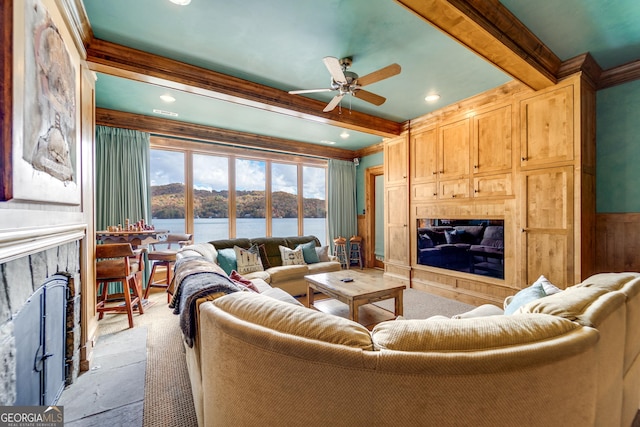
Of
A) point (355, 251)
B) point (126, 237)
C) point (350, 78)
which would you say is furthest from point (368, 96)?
point (355, 251)

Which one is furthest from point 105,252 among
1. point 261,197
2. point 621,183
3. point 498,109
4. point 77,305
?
point 621,183

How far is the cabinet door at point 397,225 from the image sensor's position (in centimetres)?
428

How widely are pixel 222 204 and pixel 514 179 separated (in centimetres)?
445

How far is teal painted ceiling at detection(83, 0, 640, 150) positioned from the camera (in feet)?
6.03

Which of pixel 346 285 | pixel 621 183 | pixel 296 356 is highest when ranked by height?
pixel 621 183

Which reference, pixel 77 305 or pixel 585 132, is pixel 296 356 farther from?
pixel 585 132

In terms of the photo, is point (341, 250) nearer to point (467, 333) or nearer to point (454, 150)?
point (454, 150)

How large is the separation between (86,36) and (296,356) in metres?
2.82

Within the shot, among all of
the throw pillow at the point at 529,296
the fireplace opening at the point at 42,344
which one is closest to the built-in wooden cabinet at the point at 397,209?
the throw pillow at the point at 529,296

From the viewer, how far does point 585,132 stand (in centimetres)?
258

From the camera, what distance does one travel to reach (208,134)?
4422 mm

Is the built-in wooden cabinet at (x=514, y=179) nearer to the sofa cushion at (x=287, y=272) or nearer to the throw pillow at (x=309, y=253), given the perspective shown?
the throw pillow at (x=309, y=253)

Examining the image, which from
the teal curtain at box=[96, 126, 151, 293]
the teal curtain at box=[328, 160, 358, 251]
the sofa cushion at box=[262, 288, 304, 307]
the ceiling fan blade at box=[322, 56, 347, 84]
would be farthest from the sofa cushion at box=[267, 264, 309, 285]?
the ceiling fan blade at box=[322, 56, 347, 84]

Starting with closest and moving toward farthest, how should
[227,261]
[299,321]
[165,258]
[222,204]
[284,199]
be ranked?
[299,321]
[165,258]
[227,261]
[222,204]
[284,199]
